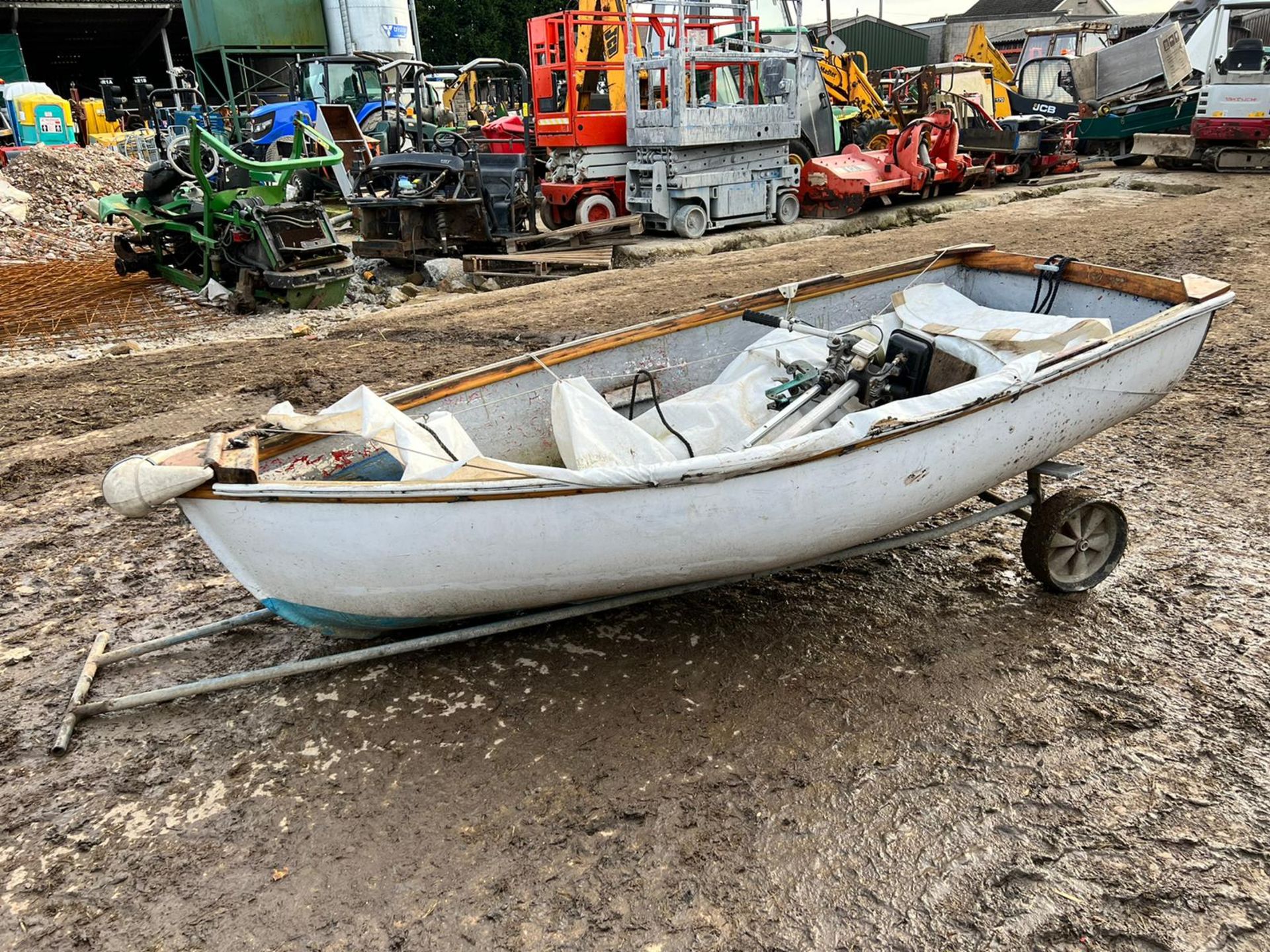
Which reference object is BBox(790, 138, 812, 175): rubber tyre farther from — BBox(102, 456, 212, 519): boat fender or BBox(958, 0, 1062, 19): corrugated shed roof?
BBox(958, 0, 1062, 19): corrugated shed roof

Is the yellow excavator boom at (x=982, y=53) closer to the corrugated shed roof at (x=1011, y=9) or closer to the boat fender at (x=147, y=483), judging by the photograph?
the boat fender at (x=147, y=483)

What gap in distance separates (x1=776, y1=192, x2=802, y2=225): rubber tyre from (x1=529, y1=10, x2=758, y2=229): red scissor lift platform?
2039 millimetres

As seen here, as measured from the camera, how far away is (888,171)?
522 inches

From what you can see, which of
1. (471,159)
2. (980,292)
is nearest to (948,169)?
(471,159)

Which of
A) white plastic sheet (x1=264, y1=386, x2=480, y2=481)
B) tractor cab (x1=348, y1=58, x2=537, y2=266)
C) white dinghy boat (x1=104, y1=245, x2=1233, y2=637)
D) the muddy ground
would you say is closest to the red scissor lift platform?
tractor cab (x1=348, y1=58, x2=537, y2=266)

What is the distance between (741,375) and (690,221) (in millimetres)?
7976

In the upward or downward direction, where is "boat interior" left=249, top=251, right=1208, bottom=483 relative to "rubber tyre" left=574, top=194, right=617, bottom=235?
downward

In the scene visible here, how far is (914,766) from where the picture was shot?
2.71 meters

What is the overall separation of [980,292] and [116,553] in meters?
4.30

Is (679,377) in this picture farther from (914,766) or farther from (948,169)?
(948,169)

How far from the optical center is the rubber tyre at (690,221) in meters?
11.5

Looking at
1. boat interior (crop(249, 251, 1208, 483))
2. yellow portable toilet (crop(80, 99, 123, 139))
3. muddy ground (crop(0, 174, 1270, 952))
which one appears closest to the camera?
muddy ground (crop(0, 174, 1270, 952))

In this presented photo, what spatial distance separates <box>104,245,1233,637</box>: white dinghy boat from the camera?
267 centimetres

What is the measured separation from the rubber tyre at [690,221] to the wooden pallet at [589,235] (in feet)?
1.68
